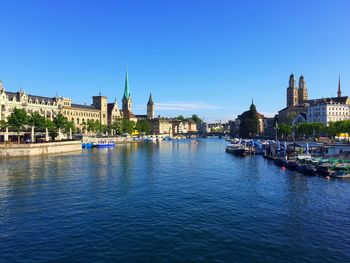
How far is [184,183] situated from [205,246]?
25655 mm

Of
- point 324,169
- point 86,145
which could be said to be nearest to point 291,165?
point 324,169

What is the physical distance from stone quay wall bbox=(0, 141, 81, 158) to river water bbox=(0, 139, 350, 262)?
39436mm

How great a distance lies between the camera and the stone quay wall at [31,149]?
84.9 m

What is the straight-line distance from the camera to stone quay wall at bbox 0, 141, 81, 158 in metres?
84.9

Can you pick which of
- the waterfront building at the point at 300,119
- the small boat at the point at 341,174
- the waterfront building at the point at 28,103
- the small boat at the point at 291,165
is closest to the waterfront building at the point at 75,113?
the waterfront building at the point at 28,103

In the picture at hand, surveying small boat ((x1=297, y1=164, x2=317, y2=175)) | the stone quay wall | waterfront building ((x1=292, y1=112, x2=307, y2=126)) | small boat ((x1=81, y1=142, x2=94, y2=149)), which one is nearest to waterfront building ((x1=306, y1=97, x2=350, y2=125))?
waterfront building ((x1=292, y1=112, x2=307, y2=126))

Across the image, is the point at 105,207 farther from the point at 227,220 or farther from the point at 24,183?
the point at 24,183

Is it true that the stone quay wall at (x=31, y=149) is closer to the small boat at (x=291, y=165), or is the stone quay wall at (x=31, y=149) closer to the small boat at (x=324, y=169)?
the small boat at (x=291, y=165)

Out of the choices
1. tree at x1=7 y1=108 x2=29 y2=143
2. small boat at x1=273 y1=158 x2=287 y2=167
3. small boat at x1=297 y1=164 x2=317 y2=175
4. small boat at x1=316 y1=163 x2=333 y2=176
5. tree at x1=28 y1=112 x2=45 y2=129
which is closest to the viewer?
small boat at x1=316 y1=163 x2=333 y2=176

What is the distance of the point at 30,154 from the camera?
88625 mm

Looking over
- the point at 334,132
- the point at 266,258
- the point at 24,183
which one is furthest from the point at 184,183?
the point at 334,132

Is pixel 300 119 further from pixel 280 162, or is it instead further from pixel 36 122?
pixel 36 122

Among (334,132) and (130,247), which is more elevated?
(334,132)

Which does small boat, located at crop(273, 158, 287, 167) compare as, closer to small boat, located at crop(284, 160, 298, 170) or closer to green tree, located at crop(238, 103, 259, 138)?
small boat, located at crop(284, 160, 298, 170)
